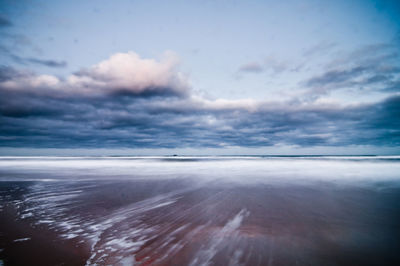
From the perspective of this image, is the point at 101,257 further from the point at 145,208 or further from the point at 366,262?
the point at 366,262

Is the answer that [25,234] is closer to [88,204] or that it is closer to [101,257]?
[101,257]

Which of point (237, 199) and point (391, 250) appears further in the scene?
point (237, 199)

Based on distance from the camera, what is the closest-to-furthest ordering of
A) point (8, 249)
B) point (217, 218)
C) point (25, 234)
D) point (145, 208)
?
point (8, 249) < point (25, 234) < point (217, 218) < point (145, 208)

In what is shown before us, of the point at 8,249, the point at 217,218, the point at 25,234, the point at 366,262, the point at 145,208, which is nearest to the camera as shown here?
the point at 366,262

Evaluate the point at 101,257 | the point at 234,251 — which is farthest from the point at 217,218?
the point at 101,257

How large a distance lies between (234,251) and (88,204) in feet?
18.9

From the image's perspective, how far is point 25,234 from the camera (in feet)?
13.7

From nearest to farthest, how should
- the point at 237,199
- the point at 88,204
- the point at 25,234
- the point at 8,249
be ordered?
the point at 8,249 → the point at 25,234 → the point at 88,204 → the point at 237,199

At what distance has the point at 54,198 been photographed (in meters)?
7.89

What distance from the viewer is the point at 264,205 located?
6.75 metres

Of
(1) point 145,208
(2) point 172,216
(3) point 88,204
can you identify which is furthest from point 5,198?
(2) point 172,216

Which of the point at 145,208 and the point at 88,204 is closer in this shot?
the point at 145,208

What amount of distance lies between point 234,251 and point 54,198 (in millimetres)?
7887

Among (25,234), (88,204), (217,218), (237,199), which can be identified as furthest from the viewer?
(237,199)
